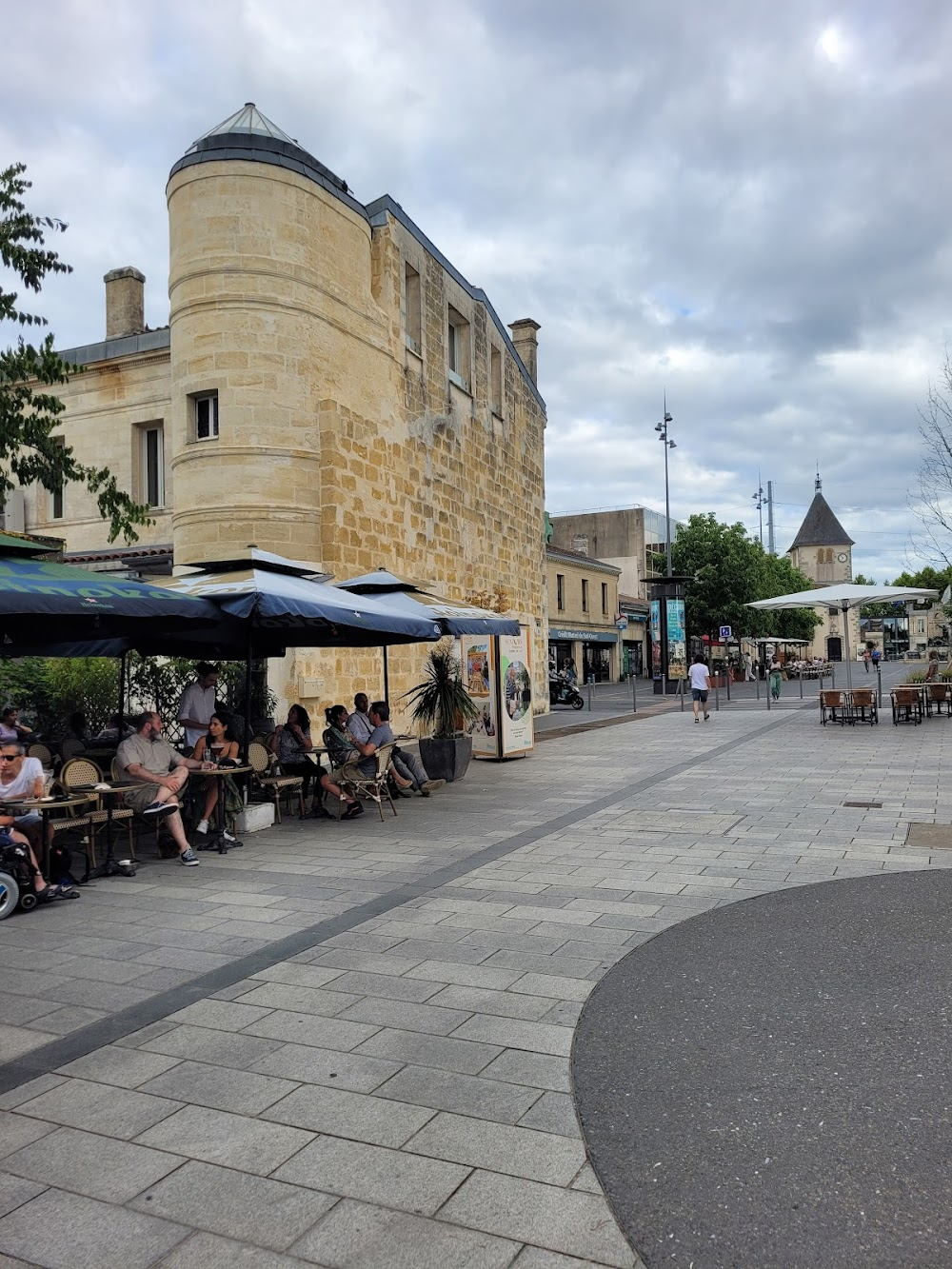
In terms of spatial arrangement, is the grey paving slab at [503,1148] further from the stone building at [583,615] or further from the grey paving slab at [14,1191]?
the stone building at [583,615]

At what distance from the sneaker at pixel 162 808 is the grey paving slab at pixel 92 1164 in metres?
4.75

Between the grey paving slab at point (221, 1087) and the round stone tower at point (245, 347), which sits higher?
the round stone tower at point (245, 347)

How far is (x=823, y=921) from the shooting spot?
18.9 ft

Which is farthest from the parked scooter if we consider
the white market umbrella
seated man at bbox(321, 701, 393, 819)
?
seated man at bbox(321, 701, 393, 819)

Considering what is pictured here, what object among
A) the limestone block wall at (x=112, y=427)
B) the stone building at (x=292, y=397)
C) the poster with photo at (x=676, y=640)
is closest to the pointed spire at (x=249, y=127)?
the stone building at (x=292, y=397)

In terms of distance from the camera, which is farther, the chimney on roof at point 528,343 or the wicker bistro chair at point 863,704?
the chimney on roof at point 528,343

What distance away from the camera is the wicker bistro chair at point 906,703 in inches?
776

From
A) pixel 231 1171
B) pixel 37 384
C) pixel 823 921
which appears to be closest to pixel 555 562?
pixel 37 384

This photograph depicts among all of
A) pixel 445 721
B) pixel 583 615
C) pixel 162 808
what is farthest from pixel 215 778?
pixel 583 615

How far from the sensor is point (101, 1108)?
3.56 m

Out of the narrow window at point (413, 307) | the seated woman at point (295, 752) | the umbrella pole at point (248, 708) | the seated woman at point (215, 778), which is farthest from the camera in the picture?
the narrow window at point (413, 307)

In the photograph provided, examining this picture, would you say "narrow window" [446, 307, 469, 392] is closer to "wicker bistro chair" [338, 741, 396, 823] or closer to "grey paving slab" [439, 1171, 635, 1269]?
"wicker bistro chair" [338, 741, 396, 823]

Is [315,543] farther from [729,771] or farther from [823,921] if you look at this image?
[823,921]

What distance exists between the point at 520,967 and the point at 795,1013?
1417 millimetres
